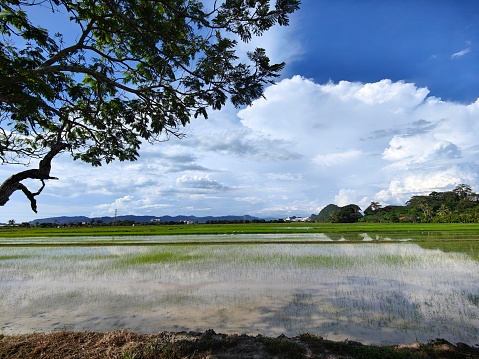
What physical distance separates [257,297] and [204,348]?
4112mm

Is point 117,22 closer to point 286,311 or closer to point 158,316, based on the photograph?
point 158,316

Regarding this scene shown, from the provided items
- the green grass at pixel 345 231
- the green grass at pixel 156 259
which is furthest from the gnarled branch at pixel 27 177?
the green grass at pixel 345 231

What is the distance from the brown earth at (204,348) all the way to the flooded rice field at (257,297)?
1.13 meters

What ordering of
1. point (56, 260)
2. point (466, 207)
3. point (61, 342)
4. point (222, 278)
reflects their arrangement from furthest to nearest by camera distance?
point (466, 207)
point (56, 260)
point (222, 278)
point (61, 342)

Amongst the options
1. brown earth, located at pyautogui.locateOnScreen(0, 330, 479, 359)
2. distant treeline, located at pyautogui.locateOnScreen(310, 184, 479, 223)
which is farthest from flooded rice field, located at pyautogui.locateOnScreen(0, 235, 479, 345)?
distant treeline, located at pyautogui.locateOnScreen(310, 184, 479, 223)

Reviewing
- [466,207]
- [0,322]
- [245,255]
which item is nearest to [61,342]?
[0,322]

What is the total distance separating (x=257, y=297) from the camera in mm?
8344

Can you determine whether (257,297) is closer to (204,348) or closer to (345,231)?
(204,348)

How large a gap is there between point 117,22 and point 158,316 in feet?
19.8

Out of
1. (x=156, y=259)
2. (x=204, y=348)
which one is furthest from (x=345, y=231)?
(x=204, y=348)

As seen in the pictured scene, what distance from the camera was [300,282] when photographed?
32.6 feet

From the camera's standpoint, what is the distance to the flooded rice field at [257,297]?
248 inches

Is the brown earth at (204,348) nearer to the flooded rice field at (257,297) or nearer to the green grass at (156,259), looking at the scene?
the flooded rice field at (257,297)

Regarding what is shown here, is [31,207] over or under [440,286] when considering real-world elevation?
over
